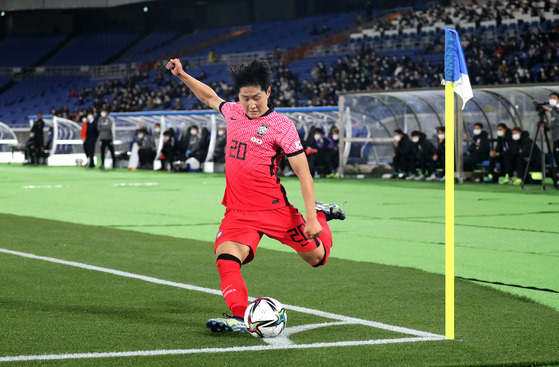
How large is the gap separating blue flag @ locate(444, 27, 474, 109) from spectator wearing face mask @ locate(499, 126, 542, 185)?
18.1 meters

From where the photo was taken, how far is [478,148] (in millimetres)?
24938

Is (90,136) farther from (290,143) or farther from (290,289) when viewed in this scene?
(290,143)

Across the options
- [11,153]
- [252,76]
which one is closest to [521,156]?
[252,76]

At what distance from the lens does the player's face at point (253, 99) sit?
20.0ft

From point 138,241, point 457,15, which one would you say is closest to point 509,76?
point 457,15

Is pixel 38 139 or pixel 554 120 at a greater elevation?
pixel 554 120

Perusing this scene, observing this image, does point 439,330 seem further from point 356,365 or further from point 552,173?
point 552,173

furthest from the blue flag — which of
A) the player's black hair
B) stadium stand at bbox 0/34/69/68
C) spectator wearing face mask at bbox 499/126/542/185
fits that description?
stadium stand at bbox 0/34/69/68

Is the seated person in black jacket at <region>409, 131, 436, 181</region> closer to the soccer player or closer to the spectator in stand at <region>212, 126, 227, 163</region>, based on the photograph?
the spectator in stand at <region>212, 126, 227, 163</region>

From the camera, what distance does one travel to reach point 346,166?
91.8 feet

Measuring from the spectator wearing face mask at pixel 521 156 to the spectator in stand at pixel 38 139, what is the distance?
20754mm

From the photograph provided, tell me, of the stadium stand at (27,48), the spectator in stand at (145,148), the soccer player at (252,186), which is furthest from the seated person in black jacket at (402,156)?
the stadium stand at (27,48)

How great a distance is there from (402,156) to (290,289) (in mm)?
19384

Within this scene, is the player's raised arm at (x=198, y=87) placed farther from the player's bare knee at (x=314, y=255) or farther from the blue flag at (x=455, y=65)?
the blue flag at (x=455, y=65)
